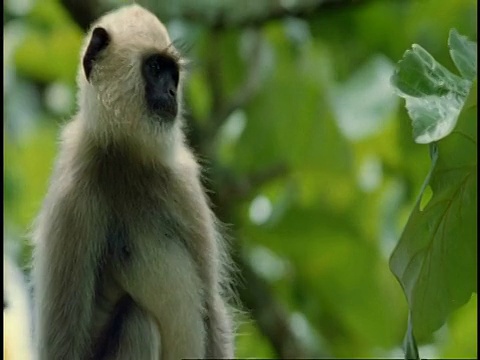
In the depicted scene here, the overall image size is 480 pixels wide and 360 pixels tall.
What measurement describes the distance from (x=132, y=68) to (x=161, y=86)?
0.21 feet

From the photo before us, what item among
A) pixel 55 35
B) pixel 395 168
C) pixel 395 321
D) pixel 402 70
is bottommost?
pixel 395 321

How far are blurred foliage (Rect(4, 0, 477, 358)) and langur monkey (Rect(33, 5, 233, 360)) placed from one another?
65cm

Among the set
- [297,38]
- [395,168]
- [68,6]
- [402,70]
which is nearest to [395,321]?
[395,168]

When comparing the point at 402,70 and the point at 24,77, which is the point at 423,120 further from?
the point at 24,77

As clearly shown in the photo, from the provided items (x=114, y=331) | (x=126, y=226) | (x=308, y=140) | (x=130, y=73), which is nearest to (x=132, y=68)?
(x=130, y=73)

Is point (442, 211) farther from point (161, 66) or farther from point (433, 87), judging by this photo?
point (161, 66)

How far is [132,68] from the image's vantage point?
1799 mm

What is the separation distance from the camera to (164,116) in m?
1.82

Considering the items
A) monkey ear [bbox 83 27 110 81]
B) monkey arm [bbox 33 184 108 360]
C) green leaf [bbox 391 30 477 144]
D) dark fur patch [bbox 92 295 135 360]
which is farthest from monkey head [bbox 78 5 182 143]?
green leaf [bbox 391 30 477 144]

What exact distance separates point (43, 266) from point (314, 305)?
1315 mm

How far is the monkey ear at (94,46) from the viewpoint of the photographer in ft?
5.45

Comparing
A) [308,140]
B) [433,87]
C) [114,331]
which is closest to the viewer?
[433,87]

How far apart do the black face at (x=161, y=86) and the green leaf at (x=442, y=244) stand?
880 millimetres

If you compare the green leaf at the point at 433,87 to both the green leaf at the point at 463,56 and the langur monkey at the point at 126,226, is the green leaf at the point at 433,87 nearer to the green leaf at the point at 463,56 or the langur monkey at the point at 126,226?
the green leaf at the point at 463,56
